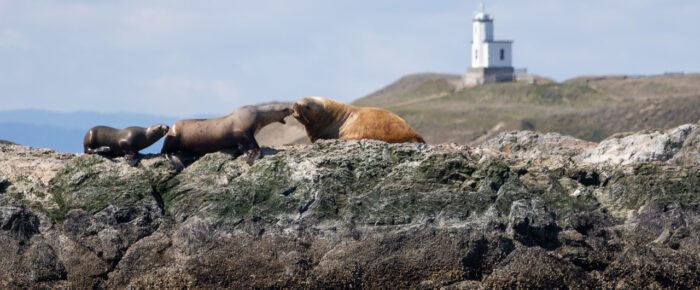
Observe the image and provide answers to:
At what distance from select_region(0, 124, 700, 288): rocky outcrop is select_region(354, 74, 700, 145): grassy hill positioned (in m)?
42.9

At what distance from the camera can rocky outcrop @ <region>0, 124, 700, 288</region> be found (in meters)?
12.0

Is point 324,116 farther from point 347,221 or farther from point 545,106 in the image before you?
point 545,106

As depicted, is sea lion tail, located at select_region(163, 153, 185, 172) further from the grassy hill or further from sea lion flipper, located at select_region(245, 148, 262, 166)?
the grassy hill

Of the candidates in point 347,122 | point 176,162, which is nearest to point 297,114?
point 347,122

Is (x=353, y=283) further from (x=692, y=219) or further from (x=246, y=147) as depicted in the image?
(x=692, y=219)

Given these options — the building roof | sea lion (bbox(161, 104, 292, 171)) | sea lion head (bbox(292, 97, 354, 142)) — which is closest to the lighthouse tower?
the building roof

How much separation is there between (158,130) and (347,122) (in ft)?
11.5

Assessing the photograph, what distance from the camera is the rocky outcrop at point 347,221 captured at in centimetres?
1200

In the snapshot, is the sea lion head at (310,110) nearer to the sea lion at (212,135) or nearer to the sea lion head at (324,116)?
the sea lion head at (324,116)

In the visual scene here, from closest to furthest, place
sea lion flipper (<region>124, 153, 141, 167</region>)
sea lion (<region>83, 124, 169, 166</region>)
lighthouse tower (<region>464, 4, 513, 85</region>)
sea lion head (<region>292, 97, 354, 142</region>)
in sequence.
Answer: sea lion flipper (<region>124, 153, 141, 167</region>)
sea lion (<region>83, 124, 169, 166</region>)
sea lion head (<region>292, 97, 354, 142</region>)
lighthouse tower (<region>464, 4, 513, 85</region>)

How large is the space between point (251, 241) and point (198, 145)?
90.7 inches

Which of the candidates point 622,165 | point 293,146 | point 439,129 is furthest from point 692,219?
point 439,129

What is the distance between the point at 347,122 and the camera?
16359 mm

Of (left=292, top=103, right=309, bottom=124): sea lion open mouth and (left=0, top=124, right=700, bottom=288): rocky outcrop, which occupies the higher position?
(left=292, top=103, right=309, bottom=124): sea lion open mouth
